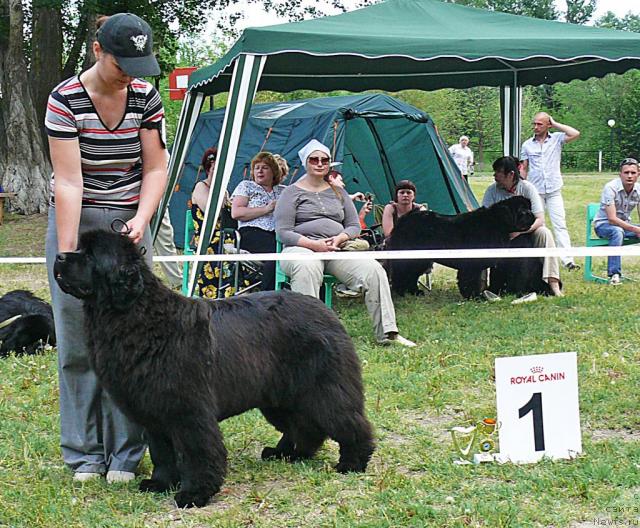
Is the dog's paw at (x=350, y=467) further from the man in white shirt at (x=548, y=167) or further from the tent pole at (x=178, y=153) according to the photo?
the man in white shirt at (x=548, y=167)

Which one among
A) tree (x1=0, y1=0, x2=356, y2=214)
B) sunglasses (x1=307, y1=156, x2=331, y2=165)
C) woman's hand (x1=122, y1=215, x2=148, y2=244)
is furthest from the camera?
tree (x1=0, y1=0, x2=356, y2=214)

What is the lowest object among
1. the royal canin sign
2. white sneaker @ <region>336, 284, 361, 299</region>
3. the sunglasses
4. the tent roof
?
white sneaker @ <region>336, 284, 361, 299</region>

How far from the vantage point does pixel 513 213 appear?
808cm

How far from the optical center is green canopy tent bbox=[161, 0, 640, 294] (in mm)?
7062

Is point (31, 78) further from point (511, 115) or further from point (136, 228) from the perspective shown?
point (136, 228)

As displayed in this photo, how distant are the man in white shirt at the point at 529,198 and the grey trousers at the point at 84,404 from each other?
5.34 metres

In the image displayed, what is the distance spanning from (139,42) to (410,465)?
221 cm

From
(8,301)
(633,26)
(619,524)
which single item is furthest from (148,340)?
(633,26)

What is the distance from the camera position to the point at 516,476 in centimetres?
362

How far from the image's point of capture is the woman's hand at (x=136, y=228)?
350cm

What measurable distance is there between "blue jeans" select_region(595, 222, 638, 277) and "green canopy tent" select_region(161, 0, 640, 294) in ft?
5.66

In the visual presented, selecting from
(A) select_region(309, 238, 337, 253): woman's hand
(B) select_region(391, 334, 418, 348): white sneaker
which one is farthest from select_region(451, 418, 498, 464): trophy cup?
(A) select_region(309, 238, 337, 253): woman's hand

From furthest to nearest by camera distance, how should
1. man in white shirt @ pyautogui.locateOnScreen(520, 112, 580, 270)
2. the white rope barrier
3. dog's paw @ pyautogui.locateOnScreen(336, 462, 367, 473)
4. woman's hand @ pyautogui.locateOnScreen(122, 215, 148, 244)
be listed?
man in white shirt @ pyautogui.locateOnScreen(520, 112, 580, 270), the white rope barrier, dog's paw @ pyautogui.locateOnScreen(336, 462, 367, 473), woman's hand @ pyautogui.locateOnScreen(122, 215, 148, 244)

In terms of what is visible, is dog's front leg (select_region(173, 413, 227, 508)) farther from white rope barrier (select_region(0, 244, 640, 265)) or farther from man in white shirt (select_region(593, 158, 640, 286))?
man in white shirt (select_region(593, 158, 640, 286))
